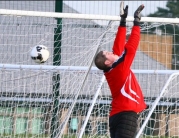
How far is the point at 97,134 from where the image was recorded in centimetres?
1124

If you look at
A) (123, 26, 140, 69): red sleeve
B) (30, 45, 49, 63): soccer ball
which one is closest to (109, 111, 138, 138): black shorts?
(123, 26, 140, 69): red sleeve

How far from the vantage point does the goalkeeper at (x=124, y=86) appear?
7527 millimetres

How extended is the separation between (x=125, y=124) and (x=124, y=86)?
1.37 ft

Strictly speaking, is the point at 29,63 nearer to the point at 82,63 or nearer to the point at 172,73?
the point at 82,63

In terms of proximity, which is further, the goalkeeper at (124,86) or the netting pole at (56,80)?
the netting pole at (56,80)

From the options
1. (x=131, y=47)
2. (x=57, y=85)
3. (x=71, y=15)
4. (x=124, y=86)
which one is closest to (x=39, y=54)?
(x=71, y=15)

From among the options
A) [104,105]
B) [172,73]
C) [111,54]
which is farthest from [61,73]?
[111,54]

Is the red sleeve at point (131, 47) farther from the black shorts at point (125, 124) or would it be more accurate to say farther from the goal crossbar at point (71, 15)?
the goal crossbar at point (71, 15)

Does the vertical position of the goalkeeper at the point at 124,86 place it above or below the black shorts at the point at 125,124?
above

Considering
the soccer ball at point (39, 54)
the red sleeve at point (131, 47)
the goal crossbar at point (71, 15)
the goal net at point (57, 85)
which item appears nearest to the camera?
the red sleeve at point (131, 47)

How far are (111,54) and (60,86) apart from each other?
10.5 feet

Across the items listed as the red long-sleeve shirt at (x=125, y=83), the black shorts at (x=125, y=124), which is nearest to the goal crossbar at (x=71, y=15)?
the red long-sleeve shirt at (x=125, y=83)

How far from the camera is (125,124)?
→ 24.8 feet

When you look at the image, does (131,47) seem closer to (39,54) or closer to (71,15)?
(71,15)
